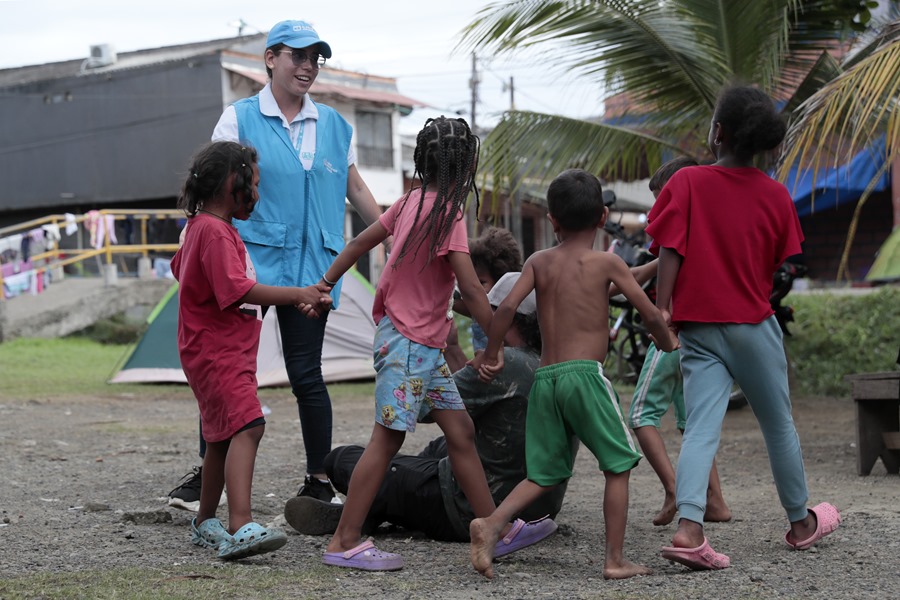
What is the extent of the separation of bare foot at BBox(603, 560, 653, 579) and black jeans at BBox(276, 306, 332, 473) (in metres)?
1.44

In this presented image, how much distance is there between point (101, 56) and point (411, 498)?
36.0m

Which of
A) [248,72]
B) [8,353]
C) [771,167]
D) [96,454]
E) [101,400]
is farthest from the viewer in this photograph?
[248,72]

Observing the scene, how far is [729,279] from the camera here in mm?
3746

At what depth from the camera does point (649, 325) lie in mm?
3684

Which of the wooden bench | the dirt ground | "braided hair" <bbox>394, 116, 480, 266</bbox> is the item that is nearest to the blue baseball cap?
"braided hair" <bbox>394, 116, 480, 266</bbox>

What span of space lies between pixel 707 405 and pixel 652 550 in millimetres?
643

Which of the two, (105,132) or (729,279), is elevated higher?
(105,132)

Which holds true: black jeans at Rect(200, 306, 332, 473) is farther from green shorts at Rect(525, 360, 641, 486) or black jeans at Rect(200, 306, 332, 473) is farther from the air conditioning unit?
the air conditioning unit

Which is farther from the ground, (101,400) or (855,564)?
(855,564)

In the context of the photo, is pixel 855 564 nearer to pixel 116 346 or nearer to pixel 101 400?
pixel 101 400

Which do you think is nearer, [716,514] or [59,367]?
[716,514]

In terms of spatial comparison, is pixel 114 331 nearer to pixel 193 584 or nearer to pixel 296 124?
pixel 296 124

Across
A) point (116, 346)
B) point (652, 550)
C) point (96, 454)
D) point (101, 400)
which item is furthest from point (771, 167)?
point (116, 346)

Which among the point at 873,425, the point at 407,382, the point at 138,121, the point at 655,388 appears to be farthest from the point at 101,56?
the point at 407,382
